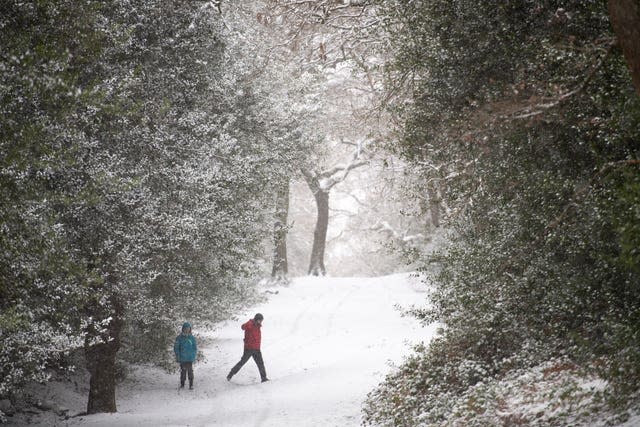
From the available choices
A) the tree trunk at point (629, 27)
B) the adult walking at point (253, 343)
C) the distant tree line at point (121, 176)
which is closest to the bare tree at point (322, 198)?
the distant tree line at point (121, 176)

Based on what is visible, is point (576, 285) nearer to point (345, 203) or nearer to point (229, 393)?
point (229, 393)

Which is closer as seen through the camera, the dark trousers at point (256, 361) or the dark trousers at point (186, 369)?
the dark trousers at point (186, 369)

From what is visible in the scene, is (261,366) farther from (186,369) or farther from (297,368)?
(186,369)

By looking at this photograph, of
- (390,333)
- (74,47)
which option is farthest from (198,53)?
(390,333)

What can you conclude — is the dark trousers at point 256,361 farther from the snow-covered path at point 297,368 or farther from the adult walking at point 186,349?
the adult walking at point 186,349

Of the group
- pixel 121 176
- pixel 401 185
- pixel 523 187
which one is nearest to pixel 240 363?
pixel 121 176

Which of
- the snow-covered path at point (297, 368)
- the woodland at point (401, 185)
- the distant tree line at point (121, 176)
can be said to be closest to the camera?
the woodland at point (401, 185)

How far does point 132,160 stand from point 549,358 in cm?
802

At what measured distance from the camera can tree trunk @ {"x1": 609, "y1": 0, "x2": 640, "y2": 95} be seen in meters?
5.39

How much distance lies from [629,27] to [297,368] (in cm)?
1413

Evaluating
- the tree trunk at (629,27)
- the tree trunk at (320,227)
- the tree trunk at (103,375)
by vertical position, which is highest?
the tree trunk at (320,227)

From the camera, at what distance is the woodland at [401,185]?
6934 mm

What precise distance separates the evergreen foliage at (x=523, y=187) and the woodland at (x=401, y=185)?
0.03 m

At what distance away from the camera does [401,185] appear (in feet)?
36.5
